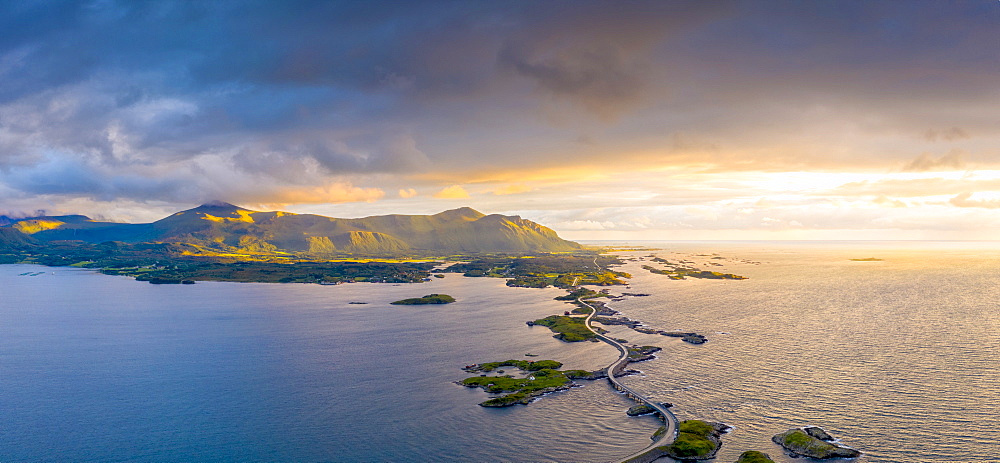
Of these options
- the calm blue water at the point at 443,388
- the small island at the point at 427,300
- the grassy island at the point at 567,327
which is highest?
the small island at the point at 427,300

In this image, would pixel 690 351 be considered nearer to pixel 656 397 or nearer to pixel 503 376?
pixel 656 397

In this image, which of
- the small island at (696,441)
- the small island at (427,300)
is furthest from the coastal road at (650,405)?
the small island at (427,300)

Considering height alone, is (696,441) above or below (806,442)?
below

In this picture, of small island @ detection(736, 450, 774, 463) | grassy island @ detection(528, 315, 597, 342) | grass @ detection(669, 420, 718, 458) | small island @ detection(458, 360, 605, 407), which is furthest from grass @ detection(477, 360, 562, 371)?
small island @ detection(736, 450, 774, 463)

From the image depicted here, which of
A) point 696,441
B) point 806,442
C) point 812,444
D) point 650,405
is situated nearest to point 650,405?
point 650,405

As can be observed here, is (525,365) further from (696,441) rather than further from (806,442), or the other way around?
(806,442)

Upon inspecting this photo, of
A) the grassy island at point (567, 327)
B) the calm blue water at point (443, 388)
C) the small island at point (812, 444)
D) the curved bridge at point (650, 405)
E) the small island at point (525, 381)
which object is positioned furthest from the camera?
the grassy island at point (567, 327)

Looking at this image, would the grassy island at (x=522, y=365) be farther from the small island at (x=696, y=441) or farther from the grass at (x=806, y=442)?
the grass at (x=806, y=442)

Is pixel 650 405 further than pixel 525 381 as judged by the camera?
No
